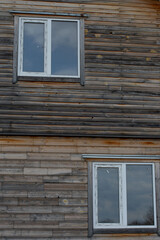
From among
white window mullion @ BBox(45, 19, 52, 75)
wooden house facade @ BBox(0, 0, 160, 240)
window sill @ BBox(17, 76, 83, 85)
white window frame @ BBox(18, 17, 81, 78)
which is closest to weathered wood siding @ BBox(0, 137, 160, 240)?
wooden house facade @ BBox(0, 0, 160, 240)

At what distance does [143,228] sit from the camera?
8688 mm

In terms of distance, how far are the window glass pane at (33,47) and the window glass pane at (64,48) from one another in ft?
0.93

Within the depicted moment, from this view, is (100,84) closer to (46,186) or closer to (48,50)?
(48,50)

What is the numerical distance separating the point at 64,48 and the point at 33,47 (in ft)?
2.44

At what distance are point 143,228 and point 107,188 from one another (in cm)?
118

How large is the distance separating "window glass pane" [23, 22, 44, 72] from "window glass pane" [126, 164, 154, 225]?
3207 mm

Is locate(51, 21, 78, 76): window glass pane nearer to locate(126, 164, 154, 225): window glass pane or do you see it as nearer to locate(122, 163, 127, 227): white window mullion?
locate(122, 163, 127, 227): white window mullion

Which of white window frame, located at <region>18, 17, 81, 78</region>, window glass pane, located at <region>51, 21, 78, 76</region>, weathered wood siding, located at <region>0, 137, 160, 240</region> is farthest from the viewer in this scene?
window glass pane, located at <region>51, 21, 78, 76</region>

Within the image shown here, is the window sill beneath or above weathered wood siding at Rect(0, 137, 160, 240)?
above

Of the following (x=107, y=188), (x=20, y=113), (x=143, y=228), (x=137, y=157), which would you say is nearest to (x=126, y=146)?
(x=137, y=157)

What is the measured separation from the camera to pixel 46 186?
28.3 feet

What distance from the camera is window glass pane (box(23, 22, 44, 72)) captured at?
9219mm

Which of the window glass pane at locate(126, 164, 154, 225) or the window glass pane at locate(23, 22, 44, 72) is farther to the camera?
the window glass pane at locate(23, 22, 44, 72)

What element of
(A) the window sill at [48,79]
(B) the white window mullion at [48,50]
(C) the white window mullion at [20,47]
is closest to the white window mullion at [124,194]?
(A) the window sill at [48,79]
